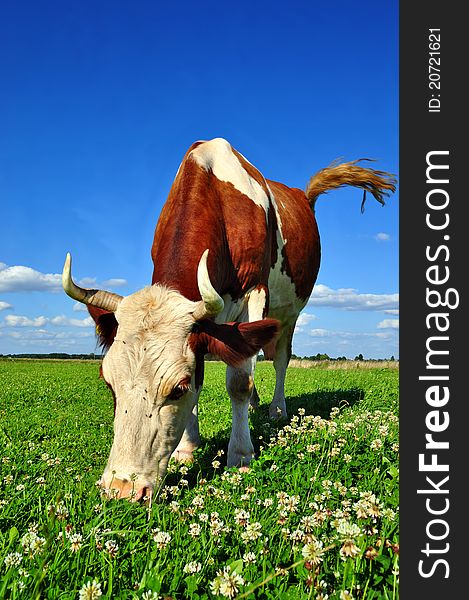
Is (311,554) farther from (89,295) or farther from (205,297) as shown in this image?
(89,295)

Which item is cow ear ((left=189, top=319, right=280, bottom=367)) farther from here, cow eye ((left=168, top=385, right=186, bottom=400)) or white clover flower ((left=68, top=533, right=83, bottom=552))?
white clover flower ((left=68, top=533, right=83, bottom=552))

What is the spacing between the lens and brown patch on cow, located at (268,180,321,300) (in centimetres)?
1002

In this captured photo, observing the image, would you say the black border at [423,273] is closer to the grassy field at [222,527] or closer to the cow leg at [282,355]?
the grassy field at [222,527]

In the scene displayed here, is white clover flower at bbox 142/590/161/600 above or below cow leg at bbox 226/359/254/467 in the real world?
below

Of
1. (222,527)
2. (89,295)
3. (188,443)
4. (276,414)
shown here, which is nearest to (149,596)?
(222,527)

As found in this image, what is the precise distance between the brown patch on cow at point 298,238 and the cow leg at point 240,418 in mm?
2833

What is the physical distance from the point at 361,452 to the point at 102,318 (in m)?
3.07

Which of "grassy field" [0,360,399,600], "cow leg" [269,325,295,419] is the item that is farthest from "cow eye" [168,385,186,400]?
"cow leg" [269,325,295,419]

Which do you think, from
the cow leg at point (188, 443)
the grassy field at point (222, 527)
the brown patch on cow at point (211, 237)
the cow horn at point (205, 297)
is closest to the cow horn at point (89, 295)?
the brown patch on cow at point (211, 237)

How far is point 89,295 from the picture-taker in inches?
243

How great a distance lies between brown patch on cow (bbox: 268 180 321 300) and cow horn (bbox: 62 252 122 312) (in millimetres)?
4080

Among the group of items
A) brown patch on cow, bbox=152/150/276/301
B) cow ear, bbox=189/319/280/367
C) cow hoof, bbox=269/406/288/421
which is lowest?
cow hoof, bbox=269/406/288/421

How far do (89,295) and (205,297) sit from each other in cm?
156

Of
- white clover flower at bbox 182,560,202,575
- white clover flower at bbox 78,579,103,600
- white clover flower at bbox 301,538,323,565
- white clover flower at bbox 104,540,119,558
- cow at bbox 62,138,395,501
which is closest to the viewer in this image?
white clover flower at bbox 78,579,103,600
